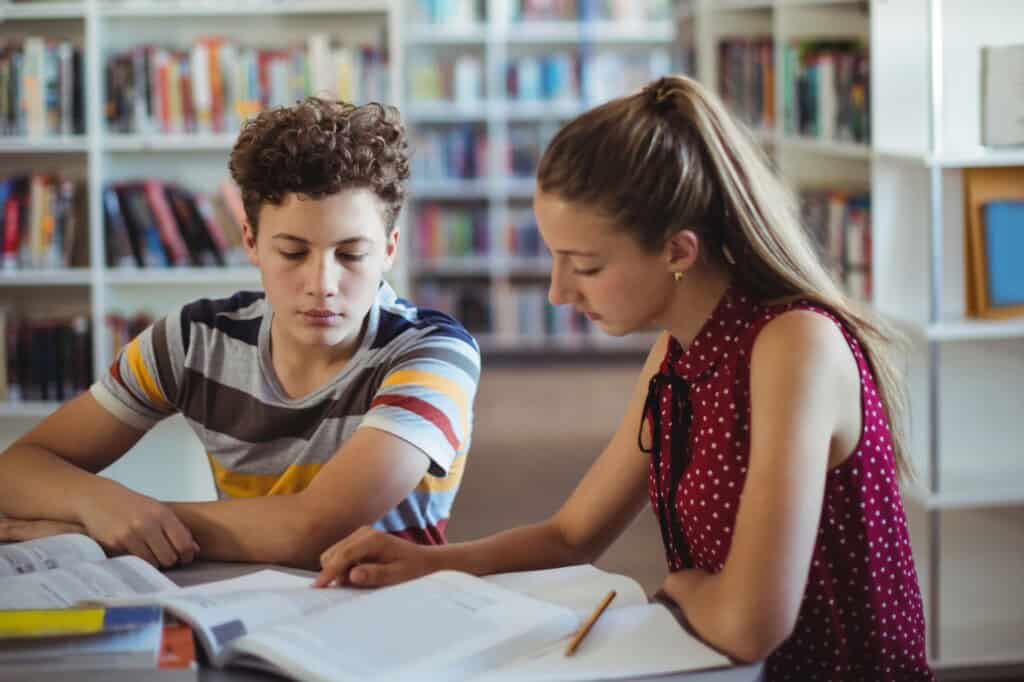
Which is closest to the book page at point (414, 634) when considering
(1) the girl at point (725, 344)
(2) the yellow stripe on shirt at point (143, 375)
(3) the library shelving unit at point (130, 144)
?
(1) the girl at point (725, 344)

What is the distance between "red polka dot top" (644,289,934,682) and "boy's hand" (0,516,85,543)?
0.69 meters

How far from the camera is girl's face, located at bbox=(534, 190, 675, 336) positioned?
1330 mm

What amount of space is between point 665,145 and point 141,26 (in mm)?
3481

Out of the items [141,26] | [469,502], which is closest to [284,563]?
[469,502]

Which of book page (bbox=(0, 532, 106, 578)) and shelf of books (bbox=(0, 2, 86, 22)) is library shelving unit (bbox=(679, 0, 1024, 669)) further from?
shelf of books (bbox=(0, 2, 86, 22))

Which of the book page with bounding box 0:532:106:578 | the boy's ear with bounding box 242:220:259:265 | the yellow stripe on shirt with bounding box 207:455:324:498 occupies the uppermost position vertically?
the boy's ear with bounding box 242:220:259:265

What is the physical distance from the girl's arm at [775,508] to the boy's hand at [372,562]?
0.82ft

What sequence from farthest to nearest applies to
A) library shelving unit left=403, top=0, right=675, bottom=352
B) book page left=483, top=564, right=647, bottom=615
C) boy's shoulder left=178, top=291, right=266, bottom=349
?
library shelving unit left=403, top=0, right=675, bottom=352 → boy's shoulder left=178, top=291, right=266, bottom=349 → book page left=483, top=564, right=647, bottom=615

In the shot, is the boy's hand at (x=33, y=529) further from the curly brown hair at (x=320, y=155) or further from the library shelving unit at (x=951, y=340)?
the library shelving unit at (x=951, y=340)

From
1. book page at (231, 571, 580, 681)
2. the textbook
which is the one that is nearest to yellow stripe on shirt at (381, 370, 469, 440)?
the textbook

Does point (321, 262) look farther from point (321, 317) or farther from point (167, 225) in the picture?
point (167, 225)

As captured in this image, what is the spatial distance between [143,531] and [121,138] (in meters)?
3.01

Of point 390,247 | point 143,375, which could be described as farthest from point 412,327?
point 143,375

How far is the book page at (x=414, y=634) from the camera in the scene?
111 centimetres
